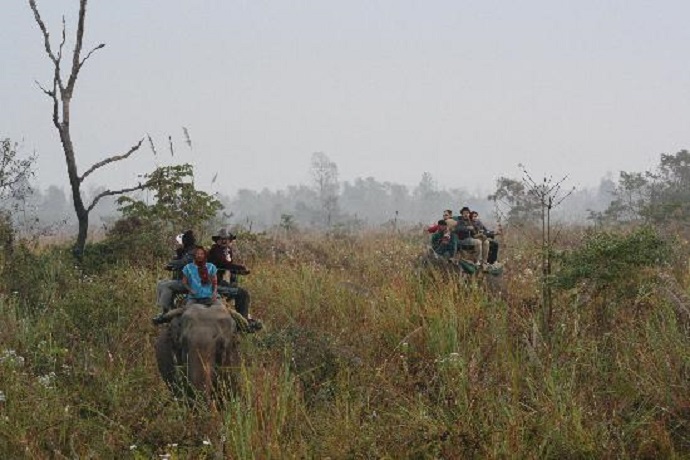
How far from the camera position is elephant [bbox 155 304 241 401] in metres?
4.82

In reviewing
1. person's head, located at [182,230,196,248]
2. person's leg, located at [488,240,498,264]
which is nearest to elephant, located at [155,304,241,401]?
person's head, located at [182,230,196,248]

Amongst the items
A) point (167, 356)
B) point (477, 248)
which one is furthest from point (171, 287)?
point (477, 248)

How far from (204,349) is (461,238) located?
5.48m

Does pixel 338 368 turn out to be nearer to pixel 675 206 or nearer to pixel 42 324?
pixel 42 324

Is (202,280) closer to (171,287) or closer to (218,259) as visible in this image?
(171,287)

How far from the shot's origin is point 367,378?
5.60m

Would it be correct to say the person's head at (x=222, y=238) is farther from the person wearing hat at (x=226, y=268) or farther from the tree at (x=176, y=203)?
the tree at (x=176, y=203)

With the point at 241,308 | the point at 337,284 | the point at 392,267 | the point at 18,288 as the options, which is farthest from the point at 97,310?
Answer: the point at 392,267

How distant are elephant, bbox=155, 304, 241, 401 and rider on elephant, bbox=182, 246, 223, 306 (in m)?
0.12

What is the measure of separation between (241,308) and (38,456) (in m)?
2.12

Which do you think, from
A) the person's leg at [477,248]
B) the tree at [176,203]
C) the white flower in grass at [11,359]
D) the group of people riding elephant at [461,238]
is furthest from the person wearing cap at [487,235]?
the white flower in grass at [11,359]

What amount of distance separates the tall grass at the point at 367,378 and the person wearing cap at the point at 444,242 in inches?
34.3

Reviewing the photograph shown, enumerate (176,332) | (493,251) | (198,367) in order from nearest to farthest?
(198,367) → (176,332) → (493,251)

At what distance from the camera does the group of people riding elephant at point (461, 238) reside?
9.17m
